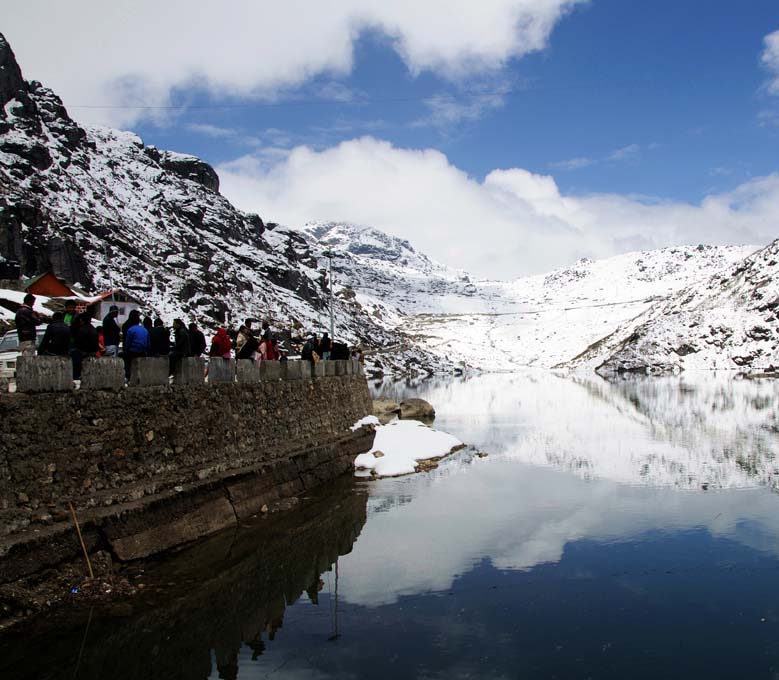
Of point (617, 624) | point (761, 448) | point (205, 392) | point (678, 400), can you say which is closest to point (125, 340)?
point (205, 392)

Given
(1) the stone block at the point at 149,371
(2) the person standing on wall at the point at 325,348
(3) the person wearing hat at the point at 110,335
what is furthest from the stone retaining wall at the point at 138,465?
(2) the person standing on wall at the point at 325,348

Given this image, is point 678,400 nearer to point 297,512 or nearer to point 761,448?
point 761,448

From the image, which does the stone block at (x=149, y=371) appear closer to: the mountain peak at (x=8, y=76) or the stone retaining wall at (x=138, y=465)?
the stone retaining wall at (x=138, y=465)

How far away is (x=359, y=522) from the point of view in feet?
62.3

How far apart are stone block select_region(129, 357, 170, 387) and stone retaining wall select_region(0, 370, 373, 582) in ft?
0.65

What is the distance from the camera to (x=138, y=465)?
13711 mm

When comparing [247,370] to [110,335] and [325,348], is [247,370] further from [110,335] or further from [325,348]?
[325,348]

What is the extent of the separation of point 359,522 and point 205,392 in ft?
19.0

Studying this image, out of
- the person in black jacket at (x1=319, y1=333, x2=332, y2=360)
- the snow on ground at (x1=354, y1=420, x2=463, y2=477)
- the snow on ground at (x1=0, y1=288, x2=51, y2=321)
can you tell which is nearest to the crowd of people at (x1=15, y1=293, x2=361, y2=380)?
the snow on ground at (x1=354, y1=420, x2=463, y2=477)

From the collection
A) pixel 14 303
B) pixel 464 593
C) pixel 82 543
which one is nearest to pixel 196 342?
pixel 82 543

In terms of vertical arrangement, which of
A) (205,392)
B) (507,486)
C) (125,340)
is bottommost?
(507,486)

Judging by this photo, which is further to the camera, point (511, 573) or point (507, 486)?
point (507, 486)

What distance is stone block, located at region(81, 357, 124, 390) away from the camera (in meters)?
12.7

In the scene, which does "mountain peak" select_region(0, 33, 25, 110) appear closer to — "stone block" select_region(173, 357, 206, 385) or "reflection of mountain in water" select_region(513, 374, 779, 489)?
"reflection of mountain in water" select_region(513, 374, 779, 489)
